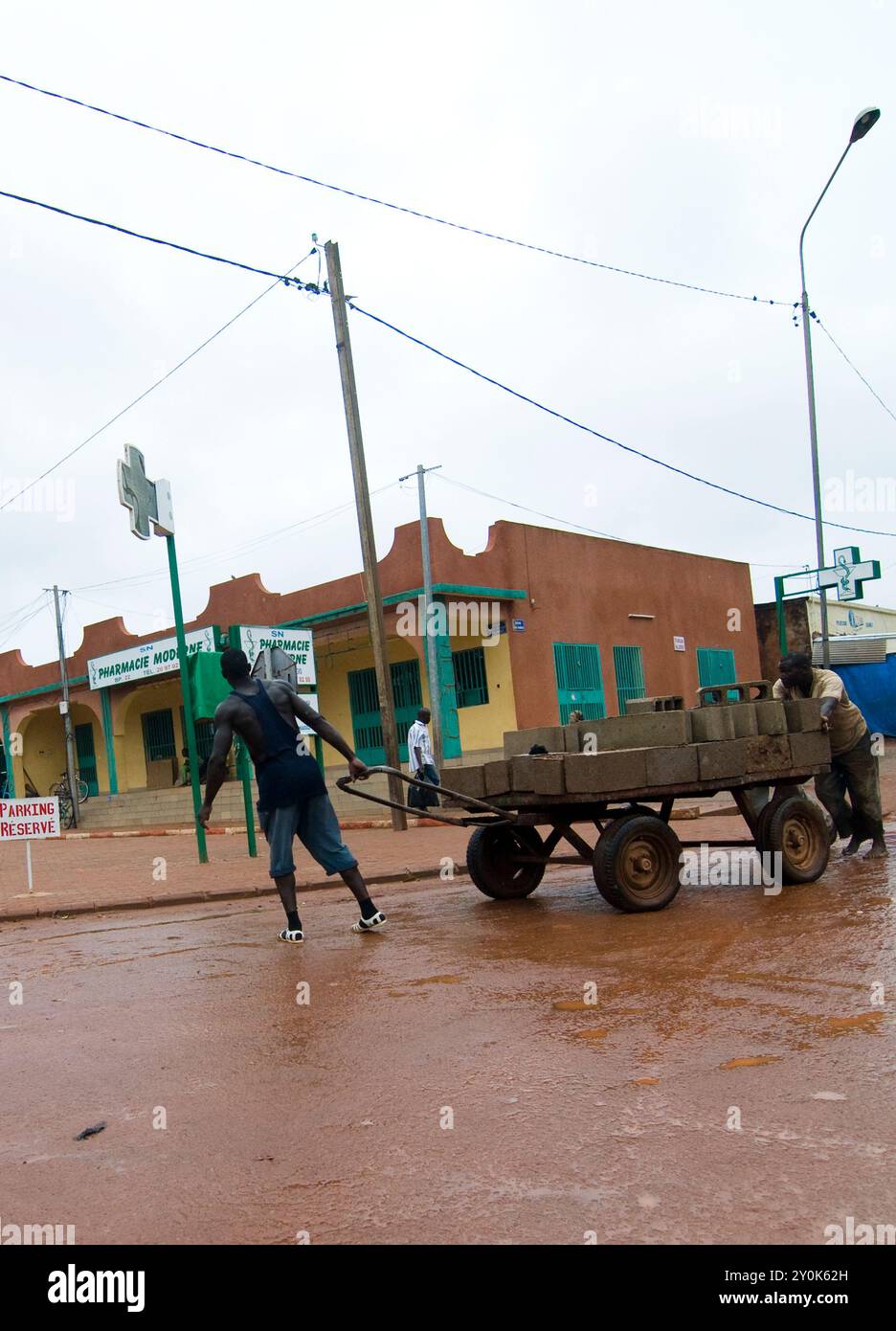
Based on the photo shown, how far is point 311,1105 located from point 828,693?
5964mm

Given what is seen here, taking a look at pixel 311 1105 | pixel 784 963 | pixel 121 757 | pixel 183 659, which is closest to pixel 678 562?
pixel 121 757

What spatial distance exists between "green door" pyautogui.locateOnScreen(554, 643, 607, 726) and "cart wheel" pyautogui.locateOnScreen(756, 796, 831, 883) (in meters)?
15.7

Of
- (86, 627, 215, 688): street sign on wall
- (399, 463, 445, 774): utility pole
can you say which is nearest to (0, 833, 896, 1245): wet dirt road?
(399, 463, 445, 774): utility pole

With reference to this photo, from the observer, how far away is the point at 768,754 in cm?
742

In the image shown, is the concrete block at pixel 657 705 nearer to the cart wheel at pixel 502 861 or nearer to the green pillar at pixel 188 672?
the cart wheel at pixel 502 861

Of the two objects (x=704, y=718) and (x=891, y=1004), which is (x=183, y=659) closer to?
(x=704, y=718)

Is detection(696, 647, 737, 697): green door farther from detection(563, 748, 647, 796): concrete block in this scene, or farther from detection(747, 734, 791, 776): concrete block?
detection(563, 748, 647, 796): concrete block

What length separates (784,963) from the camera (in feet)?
17.3

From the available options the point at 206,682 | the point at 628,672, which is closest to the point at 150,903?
the point at 206,682

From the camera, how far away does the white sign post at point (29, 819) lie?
10.9 m

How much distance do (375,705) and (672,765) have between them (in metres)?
19.5

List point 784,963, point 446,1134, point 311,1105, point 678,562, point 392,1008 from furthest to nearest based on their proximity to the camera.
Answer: point 678,562 → point 784,963 → point 392,1008 → point 311,1105 → point 446,1134

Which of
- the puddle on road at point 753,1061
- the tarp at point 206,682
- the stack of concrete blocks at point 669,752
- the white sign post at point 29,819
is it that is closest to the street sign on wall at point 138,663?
the tarp at point 206,682
